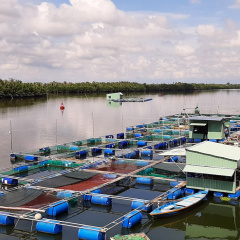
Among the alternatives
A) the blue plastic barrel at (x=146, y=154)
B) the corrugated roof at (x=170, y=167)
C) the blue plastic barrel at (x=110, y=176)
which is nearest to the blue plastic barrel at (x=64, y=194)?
the blue plastic barrel at (x=110, y=176)

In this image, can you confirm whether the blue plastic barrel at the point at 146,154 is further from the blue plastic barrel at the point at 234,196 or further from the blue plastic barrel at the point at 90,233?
the blue plastic barrel at the point at 90,233

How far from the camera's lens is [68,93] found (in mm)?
153500

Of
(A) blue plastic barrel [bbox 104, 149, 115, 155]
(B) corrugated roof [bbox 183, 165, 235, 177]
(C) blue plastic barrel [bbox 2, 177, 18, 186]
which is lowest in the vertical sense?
(C) blue plastic barrel [bbox 2, 177, 18, 186]

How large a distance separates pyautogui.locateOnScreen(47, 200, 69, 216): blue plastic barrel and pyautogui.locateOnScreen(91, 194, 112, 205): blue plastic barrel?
1995 mm

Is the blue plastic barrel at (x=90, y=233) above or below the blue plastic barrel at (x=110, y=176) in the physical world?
below

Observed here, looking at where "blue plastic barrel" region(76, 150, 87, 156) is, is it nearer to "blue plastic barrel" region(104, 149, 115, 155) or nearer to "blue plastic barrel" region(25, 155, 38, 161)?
"blue plastic barrel" region(104, 149, 115, 155)

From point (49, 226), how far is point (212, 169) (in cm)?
1058

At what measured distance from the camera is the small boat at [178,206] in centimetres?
1809

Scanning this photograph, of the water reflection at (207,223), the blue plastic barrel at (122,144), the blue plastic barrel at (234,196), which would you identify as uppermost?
the blue plastic barrel at (122,144)

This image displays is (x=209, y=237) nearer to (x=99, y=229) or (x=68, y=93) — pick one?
(x=99, y=229)

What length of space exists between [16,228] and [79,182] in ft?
19.8

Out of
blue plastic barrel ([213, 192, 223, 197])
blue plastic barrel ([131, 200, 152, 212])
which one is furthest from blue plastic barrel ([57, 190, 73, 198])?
blue plastic barrel ([213, 192, 223, 197])

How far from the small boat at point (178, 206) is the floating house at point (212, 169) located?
1248 millimetres

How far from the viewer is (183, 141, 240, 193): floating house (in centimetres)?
2081
